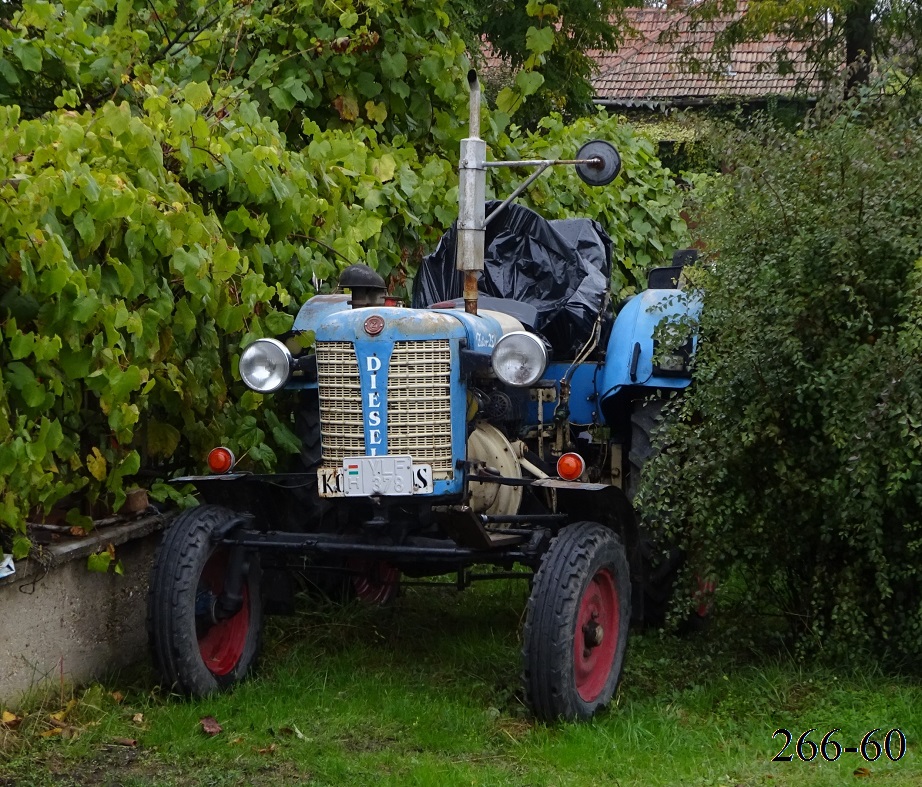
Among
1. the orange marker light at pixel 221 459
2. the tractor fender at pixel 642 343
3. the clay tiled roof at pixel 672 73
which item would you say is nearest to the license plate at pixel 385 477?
the orange marker light at pixel 221 459

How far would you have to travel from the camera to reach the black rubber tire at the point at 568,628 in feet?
16.4

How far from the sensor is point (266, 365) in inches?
217

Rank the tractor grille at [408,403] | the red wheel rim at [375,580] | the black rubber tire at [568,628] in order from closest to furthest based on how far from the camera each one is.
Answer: the black rubber tire at [568,628]
the tractor grille at [408,403]
the red wheel rim at [375,580]

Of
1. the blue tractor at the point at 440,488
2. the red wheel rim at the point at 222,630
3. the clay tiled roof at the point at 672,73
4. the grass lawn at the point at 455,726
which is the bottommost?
the grass lawn at the point at 455,726

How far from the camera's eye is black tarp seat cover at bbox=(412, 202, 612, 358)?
704 centimetres

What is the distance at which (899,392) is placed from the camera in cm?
512

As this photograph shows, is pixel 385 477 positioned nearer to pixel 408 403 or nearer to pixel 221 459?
pixel 408 403

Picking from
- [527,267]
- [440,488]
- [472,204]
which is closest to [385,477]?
[440,488]

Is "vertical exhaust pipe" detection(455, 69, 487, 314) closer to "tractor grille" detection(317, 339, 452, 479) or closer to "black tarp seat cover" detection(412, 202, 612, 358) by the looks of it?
"tractor grille" detection(317, 339, 452, 479)

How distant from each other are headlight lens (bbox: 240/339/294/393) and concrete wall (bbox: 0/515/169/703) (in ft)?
2.96

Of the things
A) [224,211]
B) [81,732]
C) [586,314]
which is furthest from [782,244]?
[81,732]

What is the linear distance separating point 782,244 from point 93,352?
109 inches

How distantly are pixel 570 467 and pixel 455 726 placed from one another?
3.55 feet

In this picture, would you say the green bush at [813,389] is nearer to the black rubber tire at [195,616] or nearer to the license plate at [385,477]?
the license plate at [385,477]
